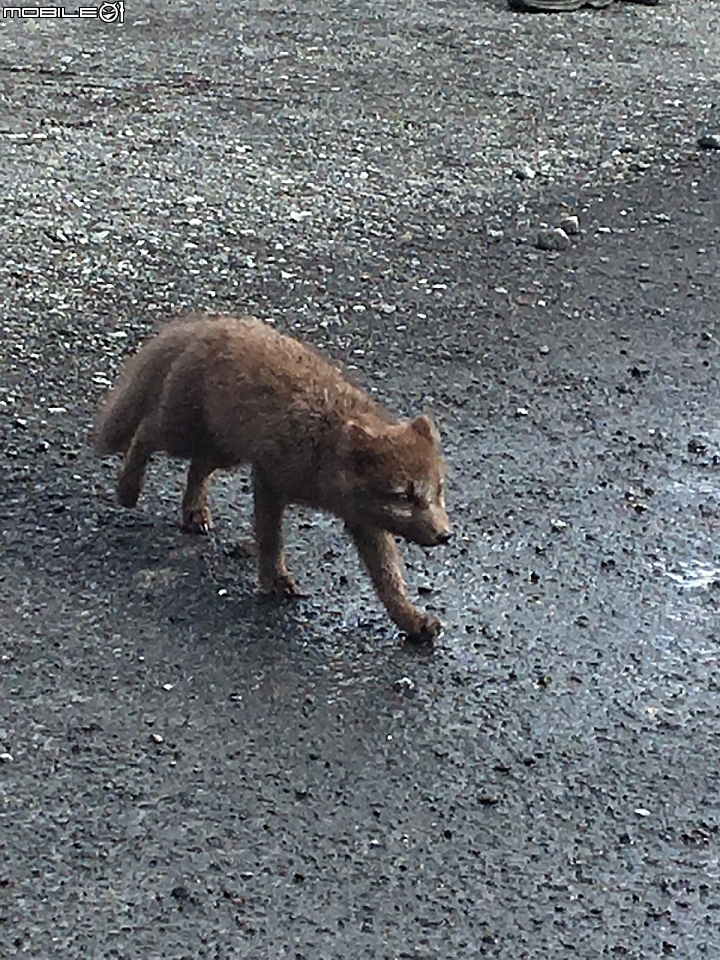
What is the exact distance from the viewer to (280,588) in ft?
15.5

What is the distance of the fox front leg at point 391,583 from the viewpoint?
4.55 meters

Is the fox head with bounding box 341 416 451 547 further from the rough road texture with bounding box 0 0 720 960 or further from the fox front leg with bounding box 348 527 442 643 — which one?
the rough road texture with bounding box 0 0 720 960

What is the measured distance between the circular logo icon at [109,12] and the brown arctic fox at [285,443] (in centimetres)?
676

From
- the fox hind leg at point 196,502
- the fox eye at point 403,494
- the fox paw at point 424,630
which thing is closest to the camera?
the fox eye at point 403,494

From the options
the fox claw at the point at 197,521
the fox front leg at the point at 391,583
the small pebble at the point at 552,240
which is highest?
the fox front leg at the point at 391,583

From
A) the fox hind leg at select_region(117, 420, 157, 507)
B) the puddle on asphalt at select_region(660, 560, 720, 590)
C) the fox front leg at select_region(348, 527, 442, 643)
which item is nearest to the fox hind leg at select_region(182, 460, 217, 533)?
the fox hind leg at select_region(117, 420, 157, 507)

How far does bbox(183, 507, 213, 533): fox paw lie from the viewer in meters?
5.04

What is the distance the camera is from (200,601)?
471 centimetres

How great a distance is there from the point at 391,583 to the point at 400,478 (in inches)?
13.2

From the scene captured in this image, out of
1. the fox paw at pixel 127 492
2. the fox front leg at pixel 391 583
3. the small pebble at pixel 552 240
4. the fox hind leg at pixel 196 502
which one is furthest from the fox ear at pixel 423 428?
the small pebble at pixel 552 240

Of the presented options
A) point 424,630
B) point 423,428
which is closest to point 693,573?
point 424,630

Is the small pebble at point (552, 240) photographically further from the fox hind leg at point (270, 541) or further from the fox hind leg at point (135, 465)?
the fox hind leg at point (270, 541)

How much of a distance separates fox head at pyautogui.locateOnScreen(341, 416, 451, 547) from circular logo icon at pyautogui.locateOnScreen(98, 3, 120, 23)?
754 cm

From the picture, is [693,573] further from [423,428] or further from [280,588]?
[280,588]
